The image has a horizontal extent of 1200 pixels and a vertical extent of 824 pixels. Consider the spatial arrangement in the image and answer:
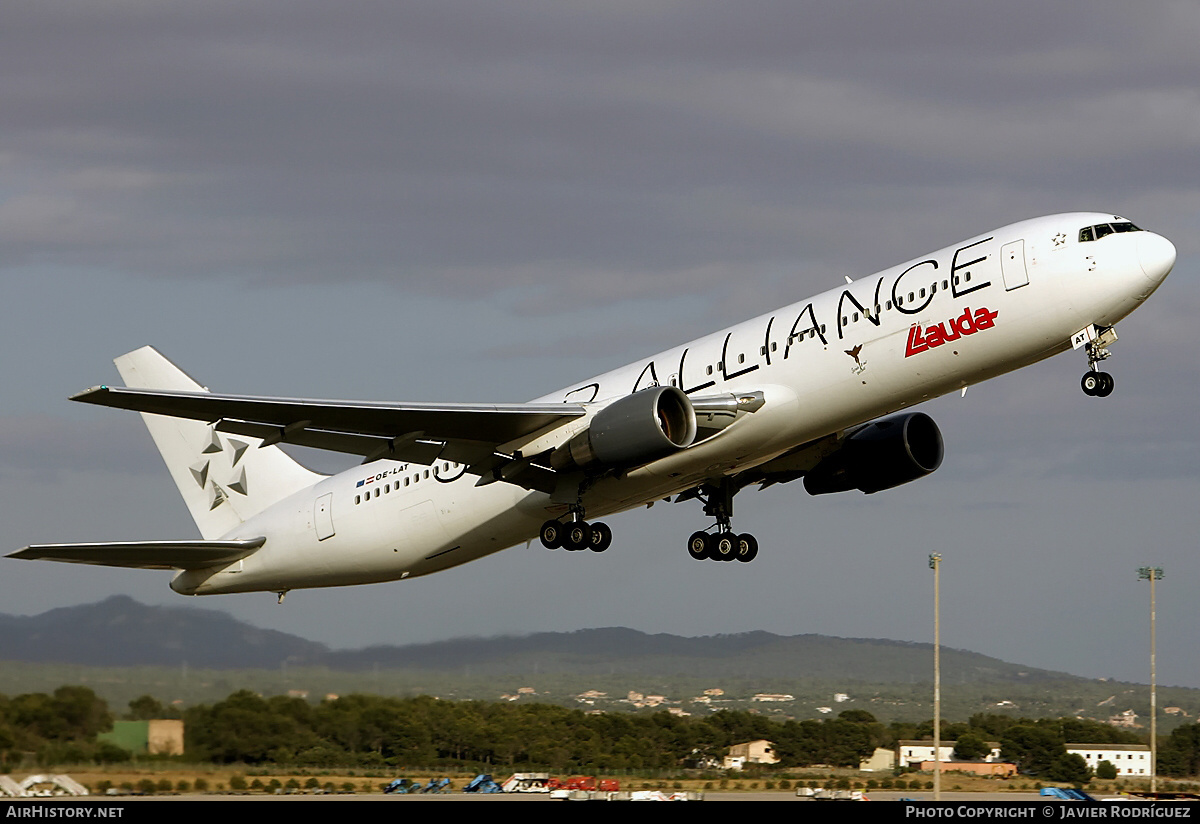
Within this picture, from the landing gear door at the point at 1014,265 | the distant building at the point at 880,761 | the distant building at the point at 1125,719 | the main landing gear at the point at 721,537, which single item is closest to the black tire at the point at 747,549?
the main landing gear at the point at 721,537

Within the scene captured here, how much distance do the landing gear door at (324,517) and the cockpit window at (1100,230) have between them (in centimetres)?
1861

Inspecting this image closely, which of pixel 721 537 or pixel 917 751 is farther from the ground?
pixel 721 537

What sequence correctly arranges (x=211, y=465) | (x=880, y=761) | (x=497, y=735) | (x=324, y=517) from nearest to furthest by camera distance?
(x=324, y=517) < (x=497, y=735) < (x=211, y=465) < (x=880, y=761)

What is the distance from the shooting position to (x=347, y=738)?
33719 millimetres

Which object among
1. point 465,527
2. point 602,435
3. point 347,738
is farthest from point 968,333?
point 347,738

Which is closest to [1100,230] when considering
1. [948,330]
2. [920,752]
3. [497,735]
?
[948,330]

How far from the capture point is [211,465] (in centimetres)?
3881

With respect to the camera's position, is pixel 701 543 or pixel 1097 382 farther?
pixel 701 543

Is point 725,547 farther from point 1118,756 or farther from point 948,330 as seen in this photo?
point 1118,756

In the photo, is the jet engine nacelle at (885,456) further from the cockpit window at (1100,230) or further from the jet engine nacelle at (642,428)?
the cockpit window at (1100,230)

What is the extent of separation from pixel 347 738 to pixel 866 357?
1555 cm

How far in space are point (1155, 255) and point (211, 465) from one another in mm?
24840

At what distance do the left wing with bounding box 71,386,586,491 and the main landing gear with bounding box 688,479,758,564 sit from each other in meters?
5.15
